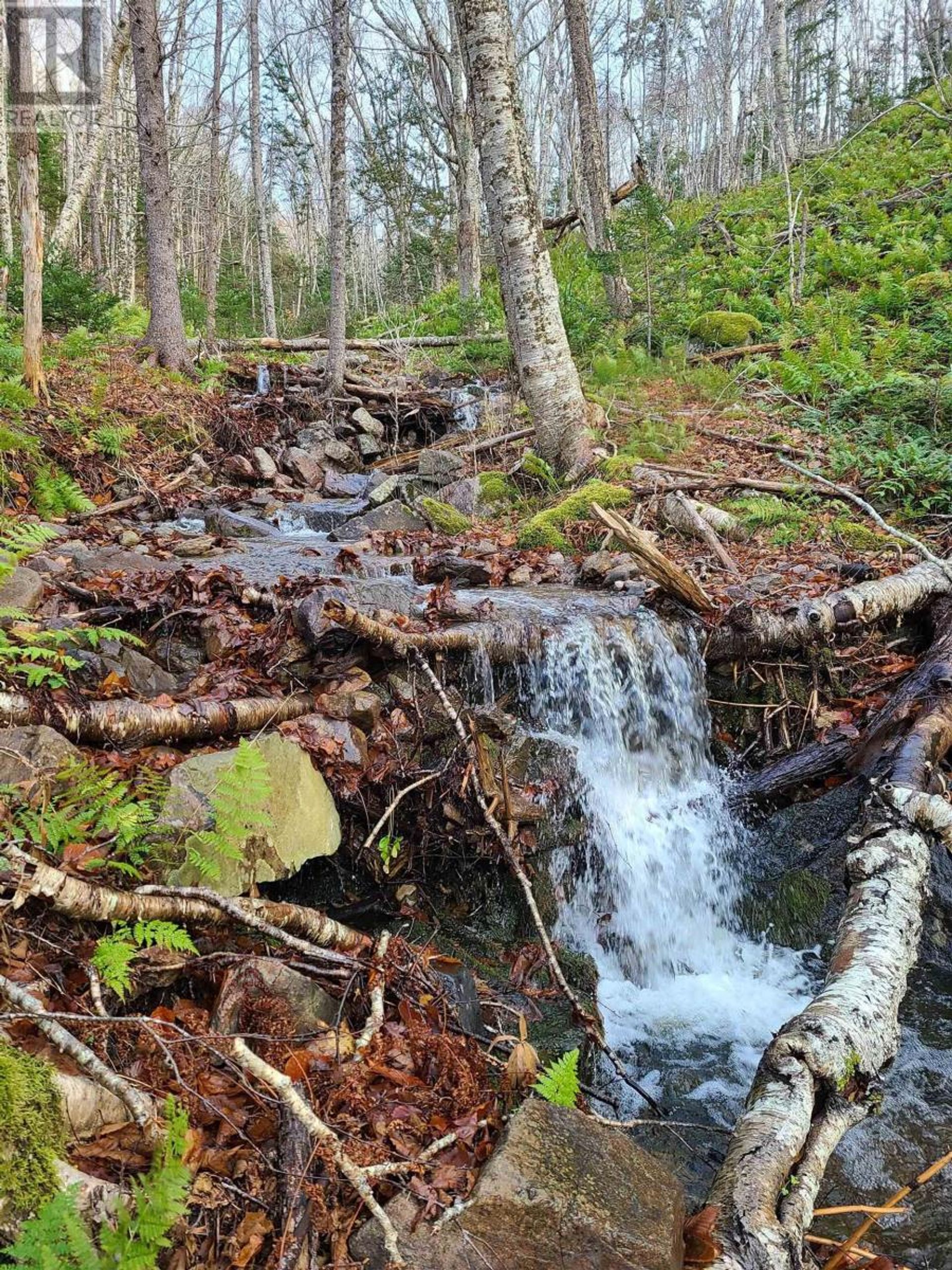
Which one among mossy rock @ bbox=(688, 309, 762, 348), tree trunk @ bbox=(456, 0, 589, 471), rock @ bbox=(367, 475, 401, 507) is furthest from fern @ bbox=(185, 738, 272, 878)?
mossy rock @ bbox=(688, 309, 762, 348)

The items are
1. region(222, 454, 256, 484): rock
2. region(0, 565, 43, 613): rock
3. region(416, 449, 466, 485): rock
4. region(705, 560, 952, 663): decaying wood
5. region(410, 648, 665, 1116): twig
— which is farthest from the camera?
region(222, 454, 256, 484): rock

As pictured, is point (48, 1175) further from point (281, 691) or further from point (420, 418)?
point (420, 418)

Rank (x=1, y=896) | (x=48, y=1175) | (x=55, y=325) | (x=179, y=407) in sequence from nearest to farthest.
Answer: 1. (x=48, y=1175)
2. (x=1, y=896)
3. (x=179, y=407)
4. (x=55, y=325)

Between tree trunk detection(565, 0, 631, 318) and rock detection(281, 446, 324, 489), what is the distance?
6135mm

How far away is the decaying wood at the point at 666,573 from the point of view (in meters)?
5.32

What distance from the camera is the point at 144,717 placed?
353cm

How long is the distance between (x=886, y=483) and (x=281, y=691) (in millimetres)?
6386

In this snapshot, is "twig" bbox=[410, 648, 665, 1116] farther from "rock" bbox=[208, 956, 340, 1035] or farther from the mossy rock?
the mossy rock

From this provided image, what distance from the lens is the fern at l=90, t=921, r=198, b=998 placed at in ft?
7.34

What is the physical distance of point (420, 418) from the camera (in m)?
13.2

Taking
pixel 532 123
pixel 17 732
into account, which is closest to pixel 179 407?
pixel 17 732

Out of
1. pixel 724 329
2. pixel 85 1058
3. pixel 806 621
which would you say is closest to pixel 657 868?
pixel 806 621

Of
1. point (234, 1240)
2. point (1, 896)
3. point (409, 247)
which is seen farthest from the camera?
point (409, 247)

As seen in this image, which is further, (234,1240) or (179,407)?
(179,407)
